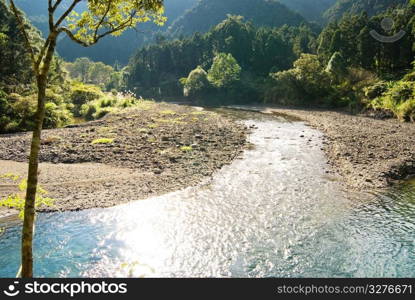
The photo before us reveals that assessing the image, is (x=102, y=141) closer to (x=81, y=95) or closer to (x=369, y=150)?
(x=369, y=150)

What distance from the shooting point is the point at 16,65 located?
42.1 metres

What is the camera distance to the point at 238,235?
14.6m

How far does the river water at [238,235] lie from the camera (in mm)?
12078

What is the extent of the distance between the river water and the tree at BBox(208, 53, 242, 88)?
67.3 metres

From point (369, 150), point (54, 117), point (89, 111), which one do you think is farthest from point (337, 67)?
point (54, 117)

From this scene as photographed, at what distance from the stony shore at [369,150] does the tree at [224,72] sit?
43932 millimetres

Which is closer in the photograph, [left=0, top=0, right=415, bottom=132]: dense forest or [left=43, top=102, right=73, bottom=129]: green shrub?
[left=43, top=102, right=73, bottom=129]: green shrub

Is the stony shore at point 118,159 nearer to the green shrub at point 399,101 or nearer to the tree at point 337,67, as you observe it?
the green shrub at point 399,101

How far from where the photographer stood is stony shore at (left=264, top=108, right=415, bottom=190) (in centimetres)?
2181

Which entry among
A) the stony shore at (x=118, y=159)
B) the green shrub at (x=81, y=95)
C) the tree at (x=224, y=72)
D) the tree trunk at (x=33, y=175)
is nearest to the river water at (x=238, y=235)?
the stony shore at (x=118, y=159)
